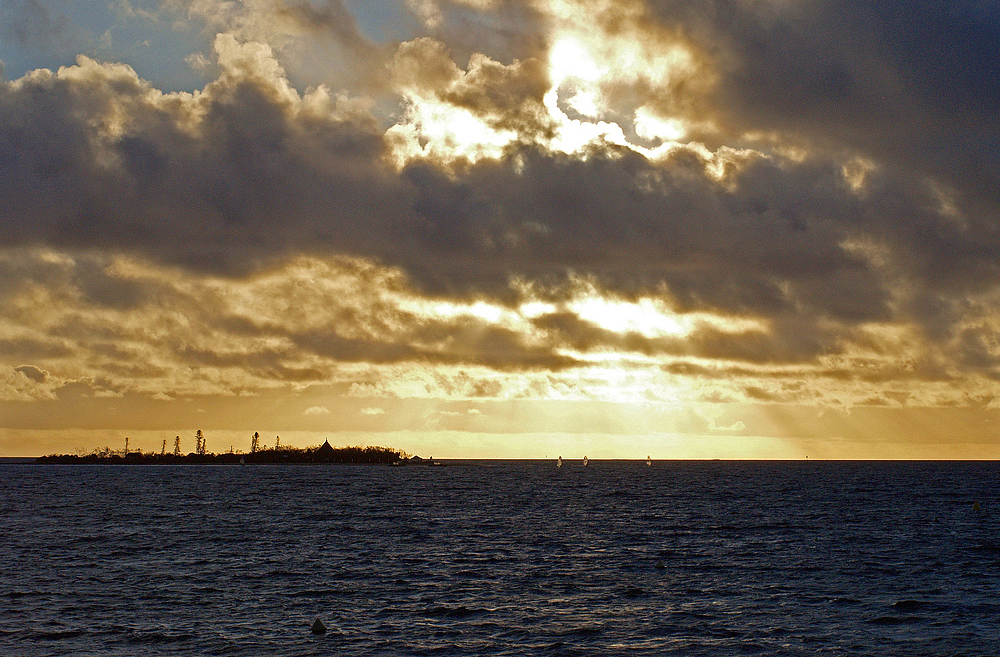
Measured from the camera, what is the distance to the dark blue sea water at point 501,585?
4766cm

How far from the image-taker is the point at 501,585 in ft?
212

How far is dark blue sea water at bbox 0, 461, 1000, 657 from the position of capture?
4766 centimetres

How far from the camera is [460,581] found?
66.4 meters

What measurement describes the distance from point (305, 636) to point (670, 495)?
15292cm

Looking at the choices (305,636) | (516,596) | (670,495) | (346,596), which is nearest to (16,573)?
(346,596)

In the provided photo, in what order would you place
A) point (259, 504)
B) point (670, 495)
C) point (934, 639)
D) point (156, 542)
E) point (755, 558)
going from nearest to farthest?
point (934, 639)
point (755, 558)
point (156, 542)
point (259, 504)
point (670, 495)

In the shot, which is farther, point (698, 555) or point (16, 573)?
point (698, 555)

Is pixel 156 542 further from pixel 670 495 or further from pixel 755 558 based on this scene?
pixel 670 495

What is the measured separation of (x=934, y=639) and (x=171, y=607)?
1774 inches

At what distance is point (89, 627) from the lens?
50375 mm

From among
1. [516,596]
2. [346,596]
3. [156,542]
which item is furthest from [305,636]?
[156,542]

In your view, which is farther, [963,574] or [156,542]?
[156,542]

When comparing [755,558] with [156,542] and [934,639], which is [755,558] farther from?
[156,542]

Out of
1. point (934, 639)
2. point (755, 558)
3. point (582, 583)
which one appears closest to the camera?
point (934, 639)
